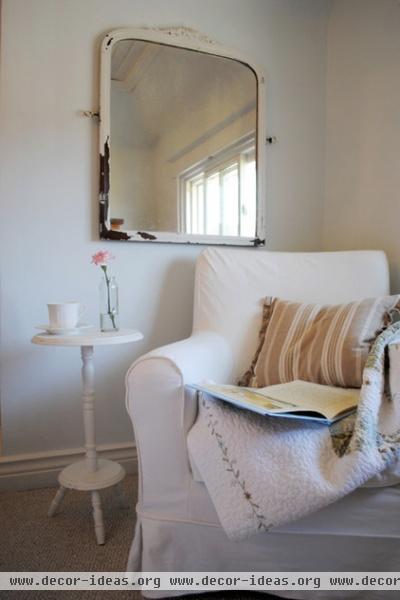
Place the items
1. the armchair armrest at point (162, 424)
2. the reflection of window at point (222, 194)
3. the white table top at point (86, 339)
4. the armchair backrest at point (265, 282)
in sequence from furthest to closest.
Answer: the reflection of window at point (222, 194) → the armchair backrest at point (265, 282) → the white table top at point (86, 339) → the armchair armrest at point (162, 424)

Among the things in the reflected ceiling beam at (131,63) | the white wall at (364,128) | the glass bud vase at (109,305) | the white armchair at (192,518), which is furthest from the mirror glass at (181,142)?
the white armchair at (192,518)

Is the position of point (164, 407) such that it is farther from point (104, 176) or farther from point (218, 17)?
point (218, 17)

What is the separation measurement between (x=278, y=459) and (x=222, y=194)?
46.4 inches

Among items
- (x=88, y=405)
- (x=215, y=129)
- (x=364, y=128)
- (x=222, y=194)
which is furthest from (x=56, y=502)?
(x=364, y=128)

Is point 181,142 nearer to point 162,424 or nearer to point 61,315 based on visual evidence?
point 61,315

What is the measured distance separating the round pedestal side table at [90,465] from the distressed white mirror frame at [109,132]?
0.48 meters

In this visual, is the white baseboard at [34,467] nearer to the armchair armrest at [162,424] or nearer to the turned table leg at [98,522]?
the turned table leg at [98,522]

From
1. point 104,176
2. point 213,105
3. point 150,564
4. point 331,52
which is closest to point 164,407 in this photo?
point 150,564

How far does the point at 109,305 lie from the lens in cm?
137

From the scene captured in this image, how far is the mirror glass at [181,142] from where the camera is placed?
1.53m

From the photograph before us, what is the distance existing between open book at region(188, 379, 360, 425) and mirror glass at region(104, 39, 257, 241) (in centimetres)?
83

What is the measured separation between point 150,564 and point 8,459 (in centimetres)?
79

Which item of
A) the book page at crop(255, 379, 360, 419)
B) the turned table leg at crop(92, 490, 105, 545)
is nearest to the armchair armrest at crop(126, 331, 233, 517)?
the book page at crop(255, 379, 360, 419)

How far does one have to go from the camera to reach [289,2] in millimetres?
1778
